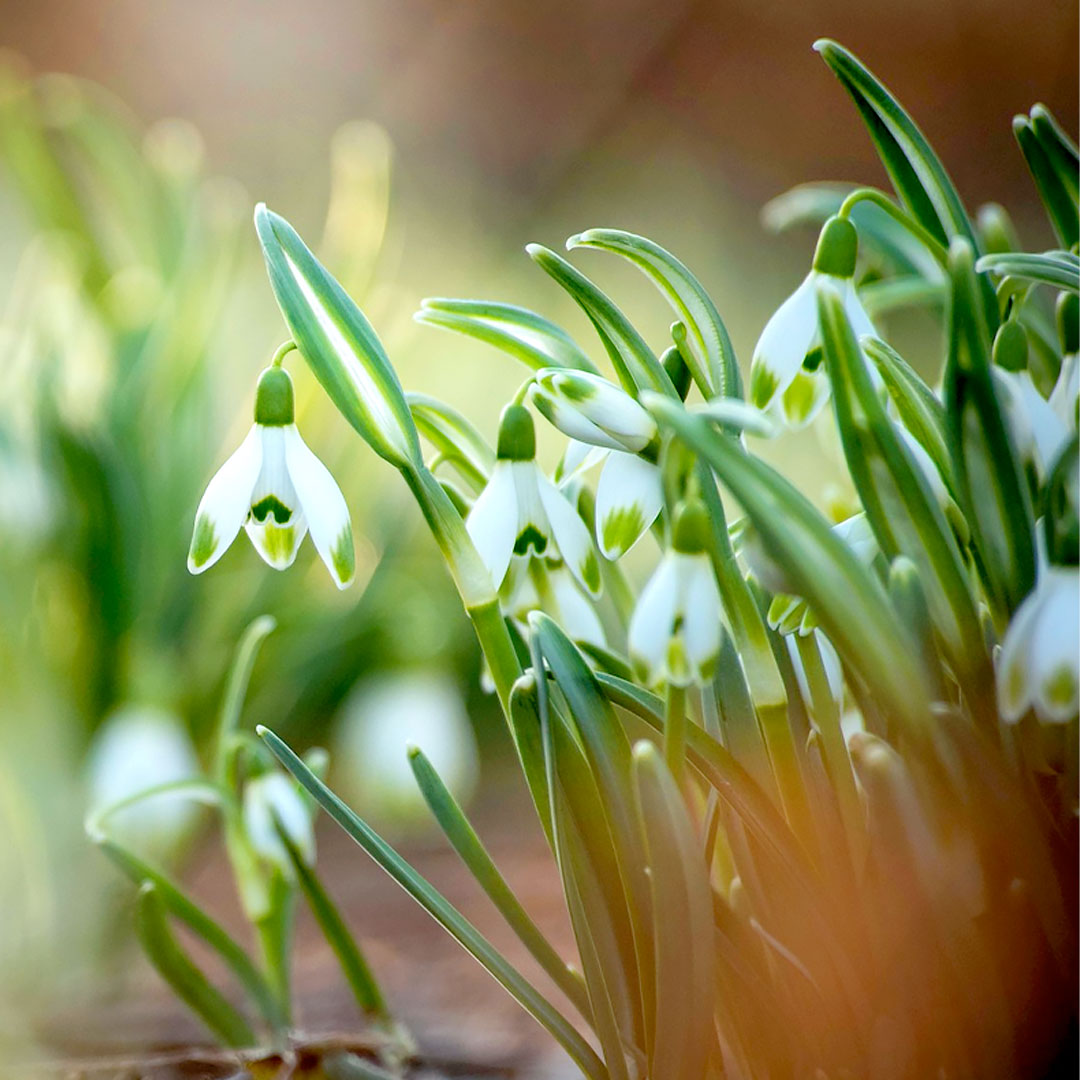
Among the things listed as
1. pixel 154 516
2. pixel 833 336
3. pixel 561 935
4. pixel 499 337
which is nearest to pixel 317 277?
pixel 499 337

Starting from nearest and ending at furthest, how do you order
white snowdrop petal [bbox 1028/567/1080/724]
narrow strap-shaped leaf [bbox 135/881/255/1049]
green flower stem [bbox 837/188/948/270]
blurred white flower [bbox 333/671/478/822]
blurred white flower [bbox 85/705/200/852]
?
white snowdrop petal [bbox 1028/567/1080/724], green flower stem [bbox 837/188/948/270], narrow strap-shaped leaf [bbox 135/881/255/1049], blurred white flower [bbox 85/705/200/852], blurred white flower [bbox 333/671/478/822]

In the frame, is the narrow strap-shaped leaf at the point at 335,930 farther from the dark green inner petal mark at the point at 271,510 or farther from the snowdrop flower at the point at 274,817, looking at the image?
the dark green inner petal mark at the point at 271,510

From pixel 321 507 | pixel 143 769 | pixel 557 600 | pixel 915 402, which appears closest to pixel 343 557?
pixel 321 507

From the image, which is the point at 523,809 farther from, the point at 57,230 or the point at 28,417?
the point at 57,230

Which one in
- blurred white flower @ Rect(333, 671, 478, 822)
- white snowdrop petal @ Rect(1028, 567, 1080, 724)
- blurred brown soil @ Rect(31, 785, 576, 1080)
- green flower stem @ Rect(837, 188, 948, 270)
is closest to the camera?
white snowdrop petal @ Rect(1028, 567, 1080, 724)

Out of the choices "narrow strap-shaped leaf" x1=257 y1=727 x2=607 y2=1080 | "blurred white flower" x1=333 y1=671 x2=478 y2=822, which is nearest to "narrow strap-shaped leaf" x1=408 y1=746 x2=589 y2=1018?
"narrow strap-shaped leaf" x1=257 y1=727 x2=607 y2=1080

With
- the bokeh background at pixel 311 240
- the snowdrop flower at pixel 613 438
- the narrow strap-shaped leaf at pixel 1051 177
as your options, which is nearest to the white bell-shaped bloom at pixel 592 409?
the snowdrop flower at pixel 613 438

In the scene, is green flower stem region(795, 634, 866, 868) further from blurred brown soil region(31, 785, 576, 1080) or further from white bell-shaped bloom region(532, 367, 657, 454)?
blurred brown soil region(31, 785, 576, 1080)

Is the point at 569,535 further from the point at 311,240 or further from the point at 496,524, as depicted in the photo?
the point at 311,240
